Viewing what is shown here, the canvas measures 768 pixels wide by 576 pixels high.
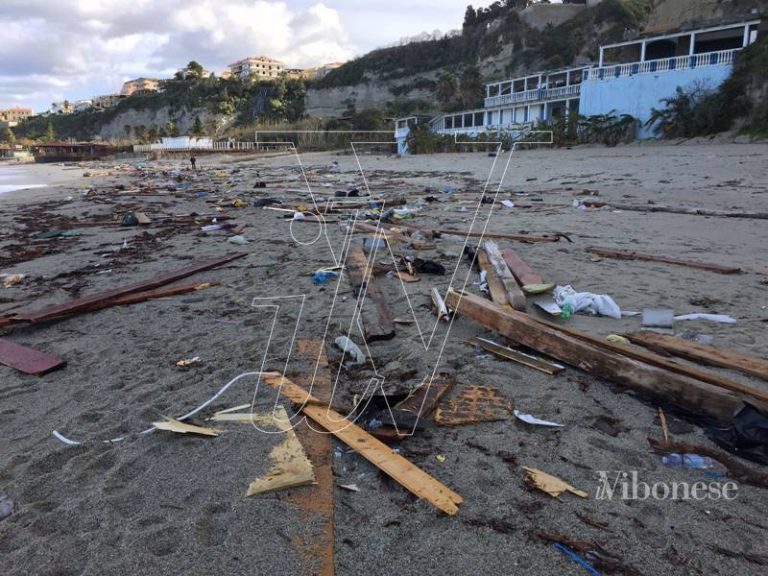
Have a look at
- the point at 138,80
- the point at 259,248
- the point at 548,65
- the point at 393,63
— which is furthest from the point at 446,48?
the point at 138,80

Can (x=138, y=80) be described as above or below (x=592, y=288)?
above

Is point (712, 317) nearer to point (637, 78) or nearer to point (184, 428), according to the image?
point (184, 428)

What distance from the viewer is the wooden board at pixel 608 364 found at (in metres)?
2.56

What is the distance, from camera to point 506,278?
4.72 metres

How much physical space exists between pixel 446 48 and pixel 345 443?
87341 millimetres

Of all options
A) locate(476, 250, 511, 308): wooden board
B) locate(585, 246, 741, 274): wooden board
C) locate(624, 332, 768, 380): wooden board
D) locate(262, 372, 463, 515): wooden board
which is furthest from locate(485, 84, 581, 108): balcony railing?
locate(262, 372, 463, 515): wooden board

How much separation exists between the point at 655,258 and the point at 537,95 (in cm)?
3654

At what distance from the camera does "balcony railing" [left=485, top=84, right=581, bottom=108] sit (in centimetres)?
3584

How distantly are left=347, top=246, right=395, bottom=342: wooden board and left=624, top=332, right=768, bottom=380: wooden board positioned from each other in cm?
180

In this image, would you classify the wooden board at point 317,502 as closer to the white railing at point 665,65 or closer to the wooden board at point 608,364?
the wooden board at point 608,364

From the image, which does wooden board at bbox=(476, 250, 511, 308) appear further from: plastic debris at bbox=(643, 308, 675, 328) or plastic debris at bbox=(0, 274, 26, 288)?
plastic debris at bbox=(0, 274, 26, 288)

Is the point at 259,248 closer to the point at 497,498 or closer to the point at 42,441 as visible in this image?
the point at 42,441

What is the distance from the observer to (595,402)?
2834 mm

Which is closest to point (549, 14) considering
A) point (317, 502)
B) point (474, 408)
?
point (474, 408)
